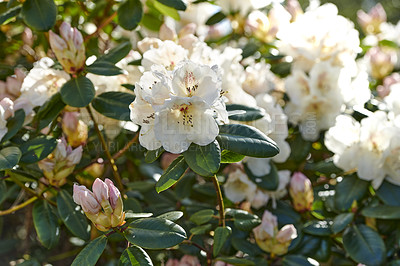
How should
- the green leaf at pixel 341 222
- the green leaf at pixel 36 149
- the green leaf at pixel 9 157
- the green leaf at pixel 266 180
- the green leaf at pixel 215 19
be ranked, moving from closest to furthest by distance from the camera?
the green leaf at pixel 9 157, the green leaf at pixel 36 149, the green leaf at pixel 341 222, the green leaf at pixel 266 180, the green leaf at pixel 215 19

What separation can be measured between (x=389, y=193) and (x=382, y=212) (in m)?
0.08

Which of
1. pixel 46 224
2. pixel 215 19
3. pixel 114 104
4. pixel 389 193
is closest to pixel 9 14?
pixel 114 104

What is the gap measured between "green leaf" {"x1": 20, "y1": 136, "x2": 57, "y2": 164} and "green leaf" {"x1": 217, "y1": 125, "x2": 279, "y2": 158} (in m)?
0.44

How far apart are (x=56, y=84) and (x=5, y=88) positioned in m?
0.18

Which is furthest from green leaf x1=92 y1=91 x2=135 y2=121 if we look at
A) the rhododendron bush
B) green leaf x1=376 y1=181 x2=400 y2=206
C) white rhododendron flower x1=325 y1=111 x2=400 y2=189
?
green leaf x1=376 y1=181 x2=400 y2=206

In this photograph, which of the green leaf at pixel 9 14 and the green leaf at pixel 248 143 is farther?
the green leaf at pixel 9 14

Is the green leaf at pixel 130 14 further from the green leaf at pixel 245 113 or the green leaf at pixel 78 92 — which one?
the green leaf at pixel 245 113

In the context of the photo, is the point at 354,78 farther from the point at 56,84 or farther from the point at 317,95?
the point at 56,84

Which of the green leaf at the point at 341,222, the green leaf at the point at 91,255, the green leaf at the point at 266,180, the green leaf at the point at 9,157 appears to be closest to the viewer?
the green leaf at the point at 91,255

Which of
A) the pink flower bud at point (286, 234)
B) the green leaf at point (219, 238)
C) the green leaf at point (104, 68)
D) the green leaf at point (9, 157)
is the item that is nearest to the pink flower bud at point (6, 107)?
the green leaf at point (9, 157)

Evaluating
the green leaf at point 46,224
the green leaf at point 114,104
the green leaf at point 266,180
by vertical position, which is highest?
the green leaf at point 114,104

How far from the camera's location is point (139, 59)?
4.51 feet

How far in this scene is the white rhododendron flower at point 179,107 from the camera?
3.14 ft

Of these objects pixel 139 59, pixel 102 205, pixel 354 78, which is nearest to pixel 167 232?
pixel 102 205
